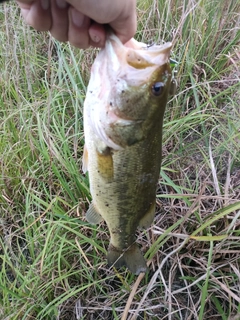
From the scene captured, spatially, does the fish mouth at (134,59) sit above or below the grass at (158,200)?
above

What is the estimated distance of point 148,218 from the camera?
1527 mm

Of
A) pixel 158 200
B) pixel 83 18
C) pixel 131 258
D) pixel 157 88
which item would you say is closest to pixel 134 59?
pixel 157 88

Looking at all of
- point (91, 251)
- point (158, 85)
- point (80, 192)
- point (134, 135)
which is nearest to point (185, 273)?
point (91, 251)

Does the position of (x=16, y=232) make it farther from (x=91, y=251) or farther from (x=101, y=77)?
(x=101, y=77)

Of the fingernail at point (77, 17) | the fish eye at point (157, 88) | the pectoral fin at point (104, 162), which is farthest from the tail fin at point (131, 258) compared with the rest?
the fingernail at point (77, 17)

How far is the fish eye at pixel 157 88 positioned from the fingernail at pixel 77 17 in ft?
1.17

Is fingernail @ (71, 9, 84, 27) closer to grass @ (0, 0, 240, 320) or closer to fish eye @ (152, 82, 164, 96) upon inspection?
fish eye @ (152, 82, 164, 96)

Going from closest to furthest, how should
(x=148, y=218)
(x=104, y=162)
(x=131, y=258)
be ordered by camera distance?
(x=104, y=162), (x=148, y=218), (x=131, y=258)

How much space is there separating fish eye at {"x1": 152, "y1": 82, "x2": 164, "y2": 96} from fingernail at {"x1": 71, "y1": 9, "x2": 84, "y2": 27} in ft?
1.17

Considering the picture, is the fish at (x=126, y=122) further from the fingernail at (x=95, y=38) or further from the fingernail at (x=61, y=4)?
the fingernail at (x=61, y=4)

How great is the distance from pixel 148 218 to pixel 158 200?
0.68 meters

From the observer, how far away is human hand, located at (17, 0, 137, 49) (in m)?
1.14

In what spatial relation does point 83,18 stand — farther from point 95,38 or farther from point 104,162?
point 104,162

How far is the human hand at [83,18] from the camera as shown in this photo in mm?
1143
